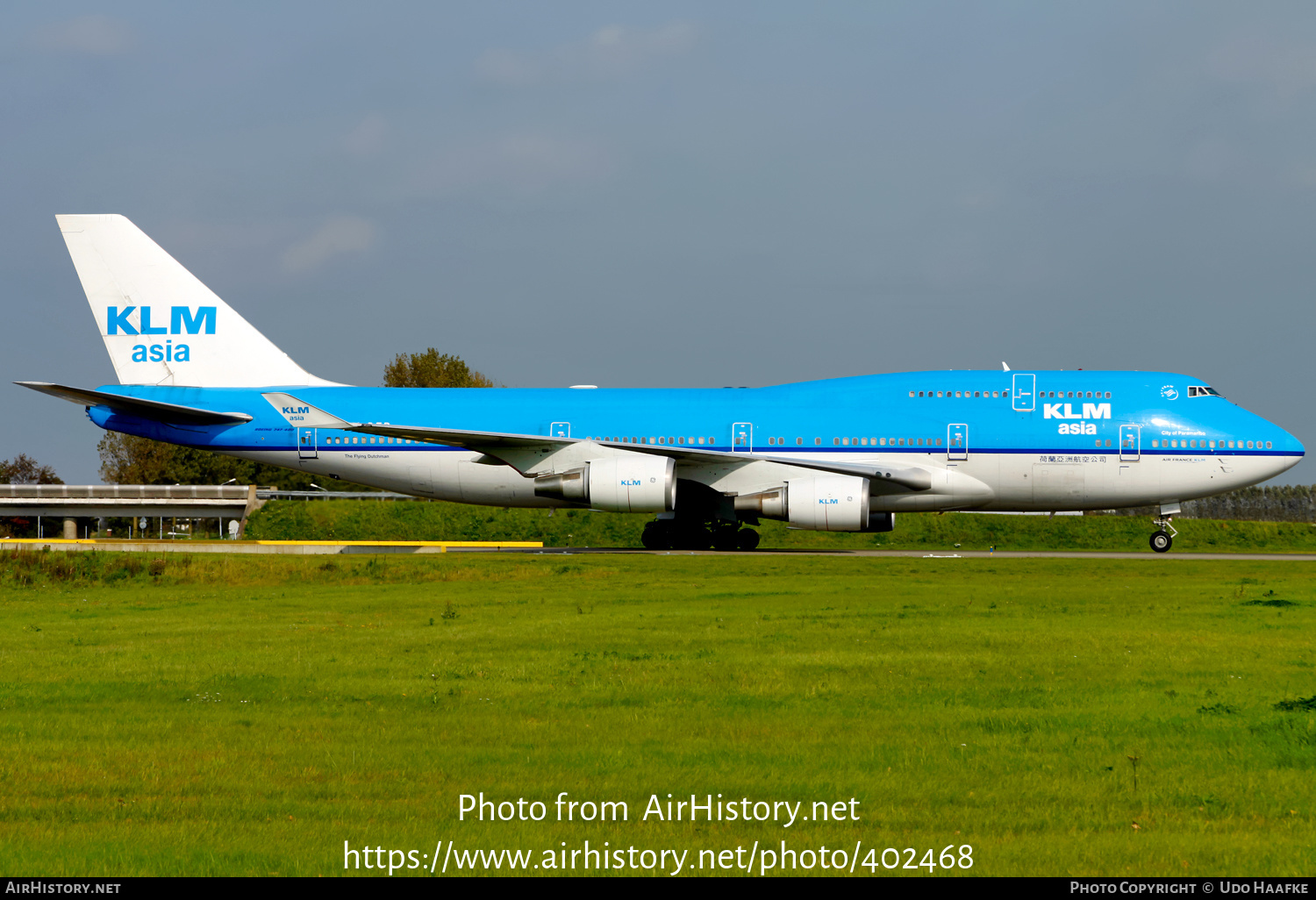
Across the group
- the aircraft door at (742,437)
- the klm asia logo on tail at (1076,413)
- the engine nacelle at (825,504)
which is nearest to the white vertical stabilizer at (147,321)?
the aircraft door at (742,437)

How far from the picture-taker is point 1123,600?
678 inches

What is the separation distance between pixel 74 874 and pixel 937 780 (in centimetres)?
437

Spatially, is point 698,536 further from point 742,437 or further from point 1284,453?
point 1284,453

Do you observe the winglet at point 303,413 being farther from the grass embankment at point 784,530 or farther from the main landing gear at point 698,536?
the grass embankment at point 784,530

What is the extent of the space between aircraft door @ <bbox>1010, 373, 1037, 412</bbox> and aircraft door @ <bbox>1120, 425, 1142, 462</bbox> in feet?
7.26

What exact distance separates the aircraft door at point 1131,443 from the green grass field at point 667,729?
12.8 m

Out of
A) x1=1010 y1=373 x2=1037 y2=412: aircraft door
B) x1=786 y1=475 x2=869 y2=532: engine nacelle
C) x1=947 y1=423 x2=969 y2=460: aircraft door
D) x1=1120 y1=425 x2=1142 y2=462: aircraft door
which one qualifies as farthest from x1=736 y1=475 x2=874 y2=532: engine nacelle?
x1=1120 y1=425 x2=1142 y2=462: aircraft door

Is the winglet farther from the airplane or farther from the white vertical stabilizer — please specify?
the white vertical stabilizer

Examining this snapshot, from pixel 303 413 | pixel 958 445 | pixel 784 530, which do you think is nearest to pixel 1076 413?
pixel 958 445

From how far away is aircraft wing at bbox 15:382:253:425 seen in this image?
29.6 m

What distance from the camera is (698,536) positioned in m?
31.4

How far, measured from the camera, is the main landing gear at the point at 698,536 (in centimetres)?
3097

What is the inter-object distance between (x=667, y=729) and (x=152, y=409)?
26.4m
